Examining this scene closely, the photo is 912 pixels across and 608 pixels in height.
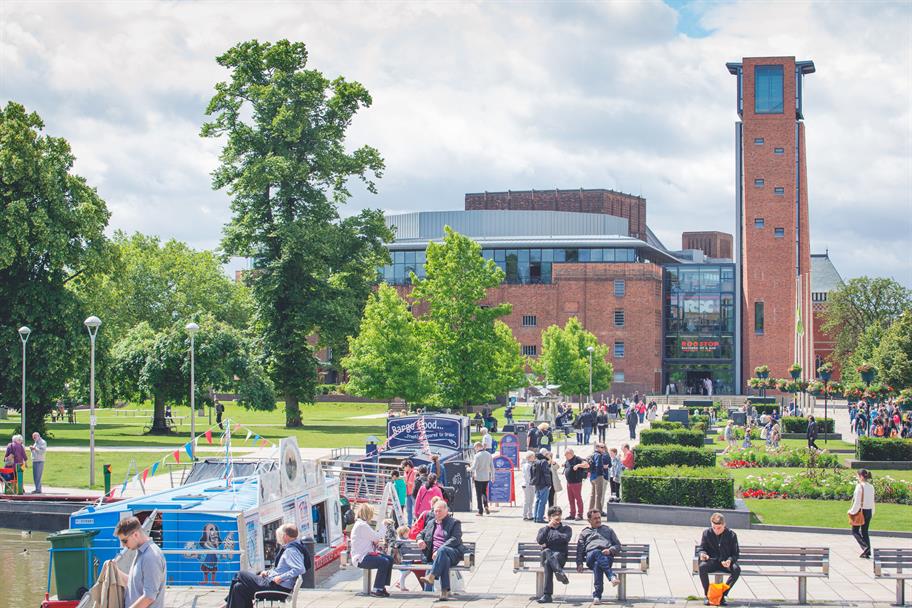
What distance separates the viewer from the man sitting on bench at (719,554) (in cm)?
1542

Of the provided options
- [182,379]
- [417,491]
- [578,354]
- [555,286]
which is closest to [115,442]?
[182,379]

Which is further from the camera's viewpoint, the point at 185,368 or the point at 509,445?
the point at 185,368

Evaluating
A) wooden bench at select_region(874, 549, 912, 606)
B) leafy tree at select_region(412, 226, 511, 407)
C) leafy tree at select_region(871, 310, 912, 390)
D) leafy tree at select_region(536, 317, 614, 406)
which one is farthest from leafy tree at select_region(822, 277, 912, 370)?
wooden bench at select_region(874, 549, 912, 606)

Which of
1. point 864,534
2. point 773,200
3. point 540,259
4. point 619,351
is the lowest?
point 864,534

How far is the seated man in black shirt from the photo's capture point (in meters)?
16.0

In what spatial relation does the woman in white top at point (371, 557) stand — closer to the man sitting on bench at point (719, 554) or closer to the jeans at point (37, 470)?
the man sitting on bench at point (719, 554)

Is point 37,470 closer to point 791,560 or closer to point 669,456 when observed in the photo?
point 669,456

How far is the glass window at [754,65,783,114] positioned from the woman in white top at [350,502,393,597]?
310ft

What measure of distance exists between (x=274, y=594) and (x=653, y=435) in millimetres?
26974

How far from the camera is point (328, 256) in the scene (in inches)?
2217

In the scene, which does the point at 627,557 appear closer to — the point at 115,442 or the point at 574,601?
the point at 574,601

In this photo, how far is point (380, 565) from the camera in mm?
16250

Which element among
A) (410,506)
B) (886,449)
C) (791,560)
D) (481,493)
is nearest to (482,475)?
(481,493)

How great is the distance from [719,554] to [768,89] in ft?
311
